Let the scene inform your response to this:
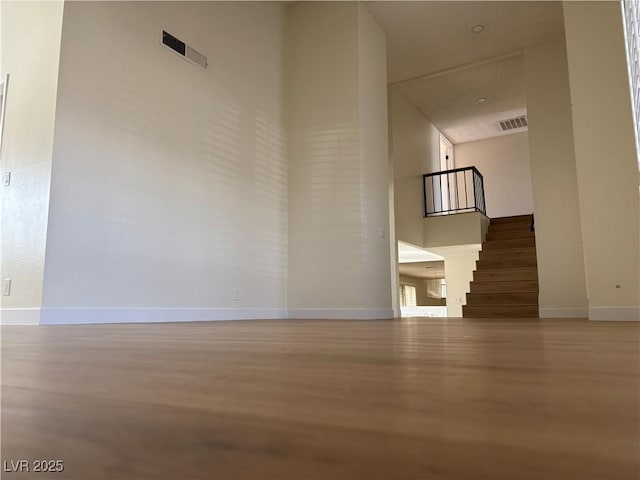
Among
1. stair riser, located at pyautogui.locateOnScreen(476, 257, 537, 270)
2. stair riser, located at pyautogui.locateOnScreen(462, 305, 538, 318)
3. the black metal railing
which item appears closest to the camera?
stair riser, located at pyautogui.locateOnScreen(462, 305, 538, 318)

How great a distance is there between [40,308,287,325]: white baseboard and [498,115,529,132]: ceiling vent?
6589 millimetres

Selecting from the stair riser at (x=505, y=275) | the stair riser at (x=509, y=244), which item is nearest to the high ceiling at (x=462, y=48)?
the stair riser at (x=509, y=244)

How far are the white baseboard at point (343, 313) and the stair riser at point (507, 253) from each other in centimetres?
271

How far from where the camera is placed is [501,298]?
5.62m

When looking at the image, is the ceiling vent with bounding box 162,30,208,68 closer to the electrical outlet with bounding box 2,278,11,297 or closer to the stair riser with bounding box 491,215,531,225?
the electrical outlet with bounding box 2,278,11,297

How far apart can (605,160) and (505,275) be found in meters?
3.37

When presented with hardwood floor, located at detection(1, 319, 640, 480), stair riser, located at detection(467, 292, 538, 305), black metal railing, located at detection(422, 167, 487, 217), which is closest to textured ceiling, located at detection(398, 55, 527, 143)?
black metal railing, located at detection(422, 167, 487, 217)

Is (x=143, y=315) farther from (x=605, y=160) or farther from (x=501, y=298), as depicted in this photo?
(x=501, y=298)

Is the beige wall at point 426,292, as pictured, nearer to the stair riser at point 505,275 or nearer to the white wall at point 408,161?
the white wall at point 408,161

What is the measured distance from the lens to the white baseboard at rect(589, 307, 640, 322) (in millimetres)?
2812

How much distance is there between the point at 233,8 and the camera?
461 centimetres

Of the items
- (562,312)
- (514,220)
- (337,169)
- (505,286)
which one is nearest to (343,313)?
(337,169)

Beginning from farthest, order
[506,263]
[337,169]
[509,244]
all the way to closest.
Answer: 1. [509,244]
2. [506,263]
3. [337,169]

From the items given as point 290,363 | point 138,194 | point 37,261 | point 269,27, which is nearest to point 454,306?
point 269,27
